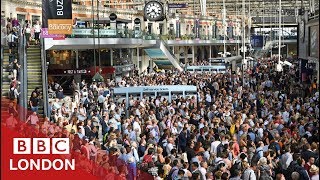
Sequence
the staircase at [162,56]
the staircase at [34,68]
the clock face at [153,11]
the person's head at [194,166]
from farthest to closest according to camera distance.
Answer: the staircase at [162,56]
the clock face at [153,11]
the staircase at [34,68]
the person's head at [194,166]

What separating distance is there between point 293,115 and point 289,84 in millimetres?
15235

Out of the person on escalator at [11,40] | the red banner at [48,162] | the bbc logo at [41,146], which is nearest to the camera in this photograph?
the red banner at [48,162]

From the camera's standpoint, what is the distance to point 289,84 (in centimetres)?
3488

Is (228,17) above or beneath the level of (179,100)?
above

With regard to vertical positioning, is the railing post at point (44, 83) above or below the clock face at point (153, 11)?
below

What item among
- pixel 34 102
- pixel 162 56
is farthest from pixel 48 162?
pixel 162 56

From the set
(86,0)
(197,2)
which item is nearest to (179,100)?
(86,0)

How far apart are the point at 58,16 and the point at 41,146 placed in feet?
33.7

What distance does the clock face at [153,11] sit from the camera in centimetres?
4050

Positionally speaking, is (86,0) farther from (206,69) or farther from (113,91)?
(113,91)

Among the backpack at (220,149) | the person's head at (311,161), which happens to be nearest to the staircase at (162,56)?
the backpack at (220,149)

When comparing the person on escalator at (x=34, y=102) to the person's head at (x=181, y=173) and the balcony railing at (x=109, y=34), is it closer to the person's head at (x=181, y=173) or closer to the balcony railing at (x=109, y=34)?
the person's head at (x=181, y=173)

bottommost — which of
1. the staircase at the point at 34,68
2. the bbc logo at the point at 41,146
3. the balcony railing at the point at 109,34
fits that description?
the bbc logo at the point at 41,146

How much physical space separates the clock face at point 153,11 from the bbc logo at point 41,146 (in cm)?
2621
